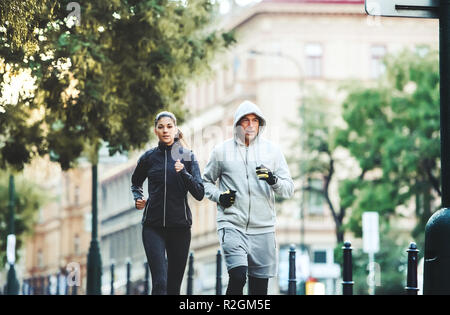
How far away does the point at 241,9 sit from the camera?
74.2m

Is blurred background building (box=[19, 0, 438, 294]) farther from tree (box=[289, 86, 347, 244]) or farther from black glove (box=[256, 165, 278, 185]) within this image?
black glove (box=[256, 165, 278, 185])

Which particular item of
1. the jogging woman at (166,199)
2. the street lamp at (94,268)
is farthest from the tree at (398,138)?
the jogging woman at (166,199)

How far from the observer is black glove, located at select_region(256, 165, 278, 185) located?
444 inches

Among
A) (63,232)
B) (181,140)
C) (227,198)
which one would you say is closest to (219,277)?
(181,140)

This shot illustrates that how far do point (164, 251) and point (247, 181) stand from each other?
43.9 inches

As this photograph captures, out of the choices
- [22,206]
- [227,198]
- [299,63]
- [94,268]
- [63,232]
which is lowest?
[227,198]

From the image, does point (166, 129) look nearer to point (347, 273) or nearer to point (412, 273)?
point (412, 273)

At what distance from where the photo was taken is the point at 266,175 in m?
11.3

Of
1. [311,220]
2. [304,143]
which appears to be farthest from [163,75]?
[311,220]

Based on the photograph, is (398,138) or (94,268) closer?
(94,268)

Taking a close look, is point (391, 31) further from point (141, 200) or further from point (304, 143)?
point (141, 200)

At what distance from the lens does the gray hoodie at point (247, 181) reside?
11508mm

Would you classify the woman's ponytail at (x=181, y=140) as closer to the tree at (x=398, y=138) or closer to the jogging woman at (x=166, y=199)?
the jogging woman at (x=166, y=199)

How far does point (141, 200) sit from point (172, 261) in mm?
650
